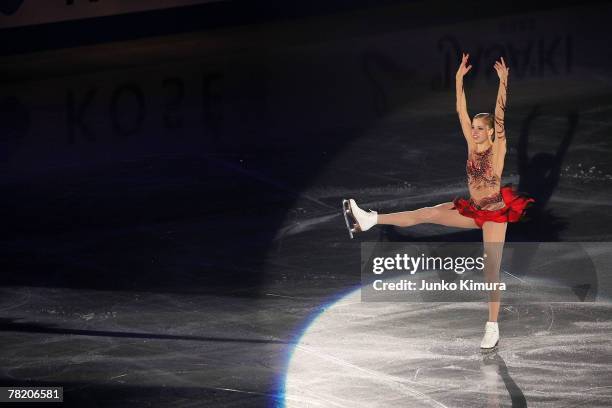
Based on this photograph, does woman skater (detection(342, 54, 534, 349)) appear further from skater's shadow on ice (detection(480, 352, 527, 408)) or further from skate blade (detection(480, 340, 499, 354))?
skater's shadow on ice (detection(480, 352, 527, 408))

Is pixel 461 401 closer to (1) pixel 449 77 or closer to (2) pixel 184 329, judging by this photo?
(2) pixel 184 329

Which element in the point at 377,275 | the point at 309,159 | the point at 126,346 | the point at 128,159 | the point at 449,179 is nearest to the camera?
the point at 126,346

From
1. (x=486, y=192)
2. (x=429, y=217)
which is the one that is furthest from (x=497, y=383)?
(x=429, y=217)

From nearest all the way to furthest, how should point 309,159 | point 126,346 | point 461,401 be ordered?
point 461,401, point 126,346, point 309,159

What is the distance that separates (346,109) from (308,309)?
2.20 metres

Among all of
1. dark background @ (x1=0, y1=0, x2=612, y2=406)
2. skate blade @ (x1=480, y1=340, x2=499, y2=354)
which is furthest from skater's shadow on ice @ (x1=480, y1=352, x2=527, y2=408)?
dark background @ (x1=0, y1=0, x2=612, y2=406)

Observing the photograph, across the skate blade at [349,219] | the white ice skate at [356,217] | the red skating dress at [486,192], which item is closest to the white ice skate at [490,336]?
the red skating dress at [486,192]

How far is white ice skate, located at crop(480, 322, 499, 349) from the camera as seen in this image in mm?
5535

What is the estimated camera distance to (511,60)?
760cm

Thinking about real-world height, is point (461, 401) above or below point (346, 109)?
below

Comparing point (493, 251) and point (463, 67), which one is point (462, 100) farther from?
point (493, 251)

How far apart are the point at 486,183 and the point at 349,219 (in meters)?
1.23

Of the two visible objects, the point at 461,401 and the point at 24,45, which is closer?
the point at 461,401

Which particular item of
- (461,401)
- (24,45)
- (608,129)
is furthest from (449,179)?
(24,45)
